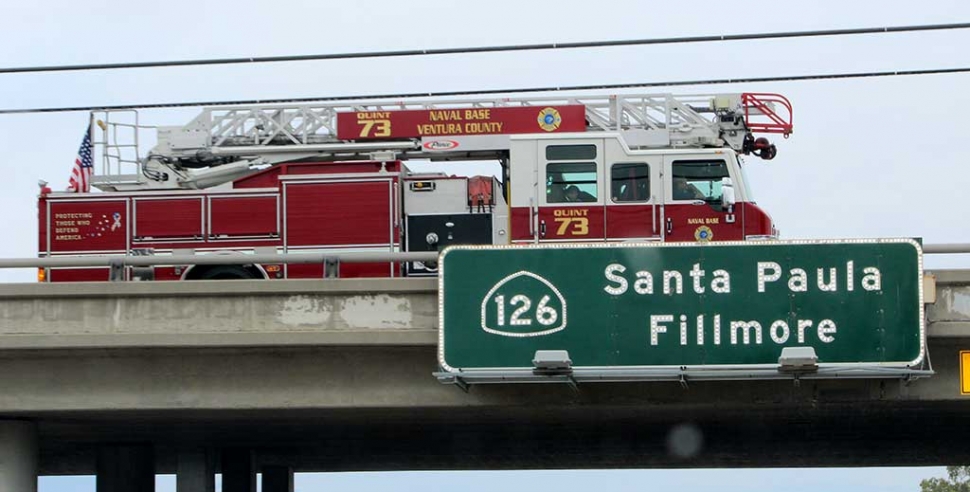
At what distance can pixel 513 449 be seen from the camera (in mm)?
28688

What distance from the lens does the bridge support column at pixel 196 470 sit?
91.7ft

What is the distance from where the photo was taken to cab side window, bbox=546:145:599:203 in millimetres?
25516

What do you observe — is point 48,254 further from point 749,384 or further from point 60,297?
point 749,384

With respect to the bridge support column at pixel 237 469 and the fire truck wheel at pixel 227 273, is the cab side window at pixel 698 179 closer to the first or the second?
the fire truck wheel at pixel 227 273

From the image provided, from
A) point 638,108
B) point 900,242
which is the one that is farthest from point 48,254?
point 900,242

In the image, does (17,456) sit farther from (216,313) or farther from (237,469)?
(237,469)

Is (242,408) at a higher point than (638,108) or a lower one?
lower

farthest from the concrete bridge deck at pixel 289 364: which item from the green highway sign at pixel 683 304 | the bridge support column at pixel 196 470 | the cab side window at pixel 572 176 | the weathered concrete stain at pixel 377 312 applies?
the bridge support column at pixel 196 470

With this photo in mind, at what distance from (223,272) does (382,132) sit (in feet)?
12.6

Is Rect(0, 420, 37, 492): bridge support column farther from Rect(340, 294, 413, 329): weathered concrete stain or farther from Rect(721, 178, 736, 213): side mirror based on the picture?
Rect(721, 178, 736, 213): side mirror

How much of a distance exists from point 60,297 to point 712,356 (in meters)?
7.90

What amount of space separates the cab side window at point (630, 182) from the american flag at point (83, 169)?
941 cm

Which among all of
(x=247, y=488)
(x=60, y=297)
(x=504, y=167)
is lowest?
(x=247, y=488)

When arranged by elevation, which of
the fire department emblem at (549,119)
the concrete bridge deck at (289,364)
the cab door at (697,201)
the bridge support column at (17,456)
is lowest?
the bridge support column at (17,456)
